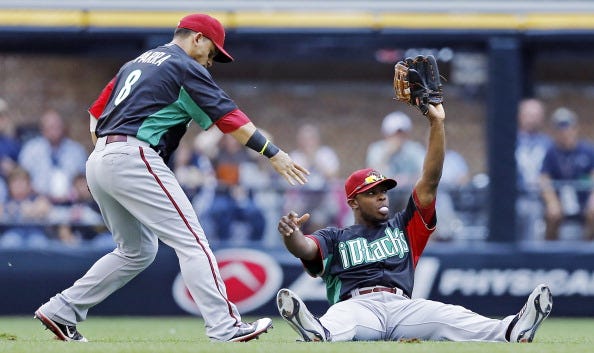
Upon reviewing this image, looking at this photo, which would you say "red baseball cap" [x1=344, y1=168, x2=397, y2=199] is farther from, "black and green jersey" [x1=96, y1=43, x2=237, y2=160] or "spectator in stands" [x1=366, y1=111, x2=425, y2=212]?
"spectator in stands" [x1=366, y1=111, x2=425, y2=212]

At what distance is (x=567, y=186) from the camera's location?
34.4ft

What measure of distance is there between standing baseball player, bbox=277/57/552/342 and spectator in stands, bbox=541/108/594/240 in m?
3.94

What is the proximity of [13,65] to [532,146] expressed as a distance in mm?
4906

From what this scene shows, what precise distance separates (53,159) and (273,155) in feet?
Result: 16.6

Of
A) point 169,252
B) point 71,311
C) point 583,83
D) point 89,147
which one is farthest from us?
point 583,83

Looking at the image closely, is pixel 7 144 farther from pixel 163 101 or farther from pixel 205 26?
pixel 163 101

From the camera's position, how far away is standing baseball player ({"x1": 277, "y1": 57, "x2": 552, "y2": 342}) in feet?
20.3

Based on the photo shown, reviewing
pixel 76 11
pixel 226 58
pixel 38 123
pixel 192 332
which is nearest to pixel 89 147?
pixel 38 123

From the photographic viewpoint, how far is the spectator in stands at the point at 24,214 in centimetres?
1052

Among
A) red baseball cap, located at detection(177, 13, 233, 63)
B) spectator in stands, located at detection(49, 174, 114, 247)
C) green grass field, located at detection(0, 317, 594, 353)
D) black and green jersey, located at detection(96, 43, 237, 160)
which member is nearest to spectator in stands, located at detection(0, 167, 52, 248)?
spectator in stands, located at detection(49, 174, 114, 247)

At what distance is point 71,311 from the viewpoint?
253 inches

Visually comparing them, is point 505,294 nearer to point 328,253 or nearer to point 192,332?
point 192,332

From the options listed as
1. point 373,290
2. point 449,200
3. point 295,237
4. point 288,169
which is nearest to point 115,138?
point 288,169

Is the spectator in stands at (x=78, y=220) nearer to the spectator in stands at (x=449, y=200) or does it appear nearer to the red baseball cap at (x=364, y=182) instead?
the spectator in stands at (x=449, y=200)
